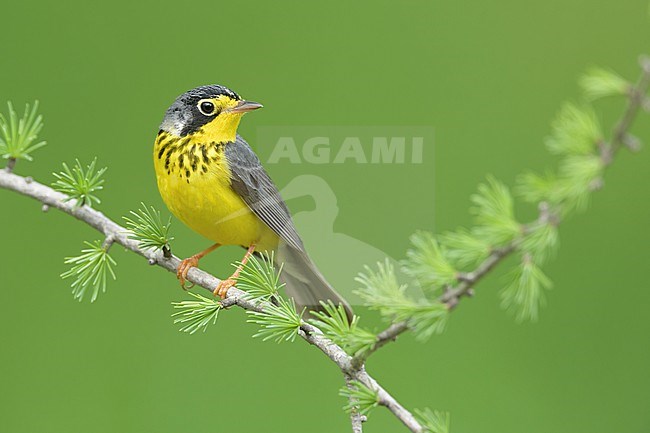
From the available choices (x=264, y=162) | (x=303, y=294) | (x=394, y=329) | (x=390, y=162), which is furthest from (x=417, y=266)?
(x=390, y=162)

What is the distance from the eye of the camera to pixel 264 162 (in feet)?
8.25

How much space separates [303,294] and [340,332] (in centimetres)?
85

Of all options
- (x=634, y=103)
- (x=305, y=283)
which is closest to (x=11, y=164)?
(x=305, y=283)

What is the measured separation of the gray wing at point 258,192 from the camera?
89.9 inches

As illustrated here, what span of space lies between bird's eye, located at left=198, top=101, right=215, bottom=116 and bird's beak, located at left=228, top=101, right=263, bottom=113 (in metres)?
0.05

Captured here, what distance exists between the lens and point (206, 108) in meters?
2.24

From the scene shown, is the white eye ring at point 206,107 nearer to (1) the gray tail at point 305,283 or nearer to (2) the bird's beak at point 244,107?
(2) the bird's beak at point 244,107

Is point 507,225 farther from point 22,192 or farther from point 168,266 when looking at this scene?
point 22,192

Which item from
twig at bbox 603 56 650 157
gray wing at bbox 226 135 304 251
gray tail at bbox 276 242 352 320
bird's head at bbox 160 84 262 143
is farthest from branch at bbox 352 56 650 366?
bird's head at bbox 160 84 262 143

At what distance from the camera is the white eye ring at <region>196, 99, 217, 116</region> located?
2.23 meters

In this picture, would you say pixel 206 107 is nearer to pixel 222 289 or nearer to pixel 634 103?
pixel 222 289

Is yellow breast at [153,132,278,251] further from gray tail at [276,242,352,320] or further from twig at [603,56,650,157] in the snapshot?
twig at [603,56,650,157]

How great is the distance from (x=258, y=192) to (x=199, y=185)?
0.20m

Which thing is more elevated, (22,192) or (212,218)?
(22,192)
